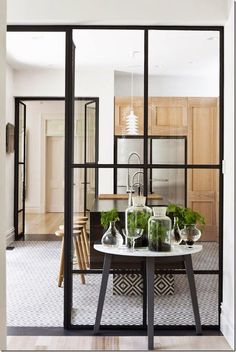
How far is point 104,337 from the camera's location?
3.21 metres

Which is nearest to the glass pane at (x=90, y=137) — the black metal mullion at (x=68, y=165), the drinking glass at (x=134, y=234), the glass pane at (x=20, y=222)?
the black metal mullion at (x=68, y=165)

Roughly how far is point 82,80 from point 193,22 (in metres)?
0.89

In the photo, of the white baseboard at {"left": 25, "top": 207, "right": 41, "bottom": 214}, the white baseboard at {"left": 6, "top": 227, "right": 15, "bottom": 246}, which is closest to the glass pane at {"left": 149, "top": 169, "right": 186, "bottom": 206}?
the white baseboard at {"left": 6, "top": 227, "right": 15, "bottom": 246}

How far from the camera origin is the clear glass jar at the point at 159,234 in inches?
120

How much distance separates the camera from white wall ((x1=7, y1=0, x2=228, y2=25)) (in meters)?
3.21

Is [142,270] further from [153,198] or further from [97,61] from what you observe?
[97,61]

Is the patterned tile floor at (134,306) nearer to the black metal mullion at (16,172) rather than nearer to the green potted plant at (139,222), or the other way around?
the green potted plant at (139,222)

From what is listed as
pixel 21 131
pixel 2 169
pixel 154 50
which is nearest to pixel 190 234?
pixel 154 50

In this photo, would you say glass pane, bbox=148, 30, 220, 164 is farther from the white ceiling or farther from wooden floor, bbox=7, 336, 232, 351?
wooden floor, bbox=7, 336, 232, 351

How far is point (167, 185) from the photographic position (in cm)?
333

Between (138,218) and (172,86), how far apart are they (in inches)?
38.7

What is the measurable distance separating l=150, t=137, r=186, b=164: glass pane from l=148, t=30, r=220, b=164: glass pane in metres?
0.05

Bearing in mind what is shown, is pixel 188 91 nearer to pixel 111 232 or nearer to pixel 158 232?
pixel 158 232

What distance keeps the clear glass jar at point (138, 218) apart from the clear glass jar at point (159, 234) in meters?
0.08
